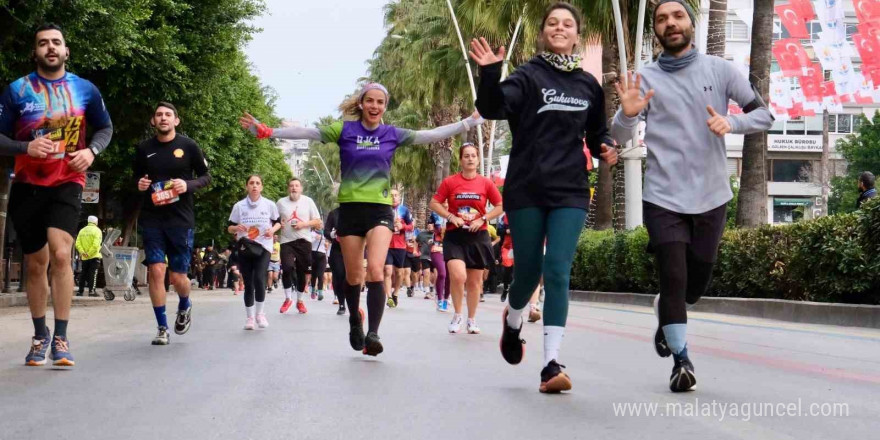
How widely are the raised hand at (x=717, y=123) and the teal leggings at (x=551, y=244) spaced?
0.79 m

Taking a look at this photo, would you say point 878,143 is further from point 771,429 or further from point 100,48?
point 771,429

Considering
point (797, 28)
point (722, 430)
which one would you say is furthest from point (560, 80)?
point (797, 28)

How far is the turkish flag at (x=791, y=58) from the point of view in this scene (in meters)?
50.2

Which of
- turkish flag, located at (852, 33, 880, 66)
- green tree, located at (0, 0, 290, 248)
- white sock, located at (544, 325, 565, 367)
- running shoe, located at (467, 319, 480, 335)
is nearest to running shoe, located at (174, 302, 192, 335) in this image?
running shoe, located at (467, 319, 480, 335)

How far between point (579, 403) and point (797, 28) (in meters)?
43.2

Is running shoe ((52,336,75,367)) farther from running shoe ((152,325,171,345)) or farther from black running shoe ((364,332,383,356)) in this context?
running shoe ((152,325,171,345))

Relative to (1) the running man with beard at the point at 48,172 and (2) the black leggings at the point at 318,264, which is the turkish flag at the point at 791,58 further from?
(1) the running man with beard at the point at 48,172

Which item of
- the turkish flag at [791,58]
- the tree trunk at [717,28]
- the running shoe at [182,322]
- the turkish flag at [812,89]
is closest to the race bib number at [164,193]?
the running shoe at [182,322]

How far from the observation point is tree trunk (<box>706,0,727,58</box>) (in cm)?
2269

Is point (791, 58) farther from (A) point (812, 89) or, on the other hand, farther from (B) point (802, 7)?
(B) point (802, 7)

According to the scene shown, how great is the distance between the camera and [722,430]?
516 cm

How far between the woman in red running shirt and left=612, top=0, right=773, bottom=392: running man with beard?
4.97 m

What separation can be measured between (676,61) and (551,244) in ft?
4.05

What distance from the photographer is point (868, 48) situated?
146 ft
